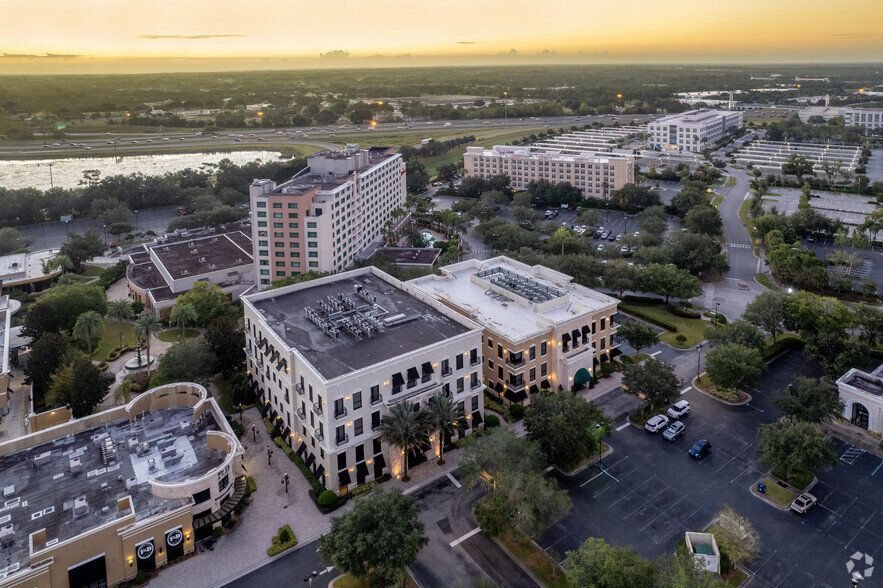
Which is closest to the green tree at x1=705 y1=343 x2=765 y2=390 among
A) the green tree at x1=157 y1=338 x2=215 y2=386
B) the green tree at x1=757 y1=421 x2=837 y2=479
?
the green tree at x1=757 y1=421 x2=837 y2=479

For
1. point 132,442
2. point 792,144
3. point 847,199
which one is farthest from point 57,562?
point 792,144

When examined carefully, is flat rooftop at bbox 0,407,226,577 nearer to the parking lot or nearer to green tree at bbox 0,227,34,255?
the parking lot

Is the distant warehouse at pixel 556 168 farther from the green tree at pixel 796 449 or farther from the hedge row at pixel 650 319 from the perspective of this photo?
the green tree at pixel 796 449

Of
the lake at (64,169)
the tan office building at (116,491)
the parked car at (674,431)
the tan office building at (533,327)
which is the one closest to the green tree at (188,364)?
the tan office building at (116,491)

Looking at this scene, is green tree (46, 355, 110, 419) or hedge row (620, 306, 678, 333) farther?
hedge row (620, 306, 678, 333)

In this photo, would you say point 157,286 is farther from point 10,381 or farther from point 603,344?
point 603,344
